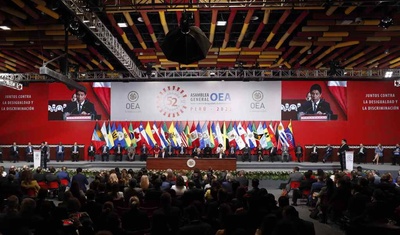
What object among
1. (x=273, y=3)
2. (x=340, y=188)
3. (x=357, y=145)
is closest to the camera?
(x=340, y=188)

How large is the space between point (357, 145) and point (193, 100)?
9179 millimetres

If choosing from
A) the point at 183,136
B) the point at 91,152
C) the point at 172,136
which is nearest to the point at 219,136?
the point at 183,136

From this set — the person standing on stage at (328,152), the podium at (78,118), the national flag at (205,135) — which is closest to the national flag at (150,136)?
the national flag at (205,135)

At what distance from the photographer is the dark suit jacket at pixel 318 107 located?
20.6 metres

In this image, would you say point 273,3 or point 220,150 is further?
point 220,150

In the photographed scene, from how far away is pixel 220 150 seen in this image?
18969mm

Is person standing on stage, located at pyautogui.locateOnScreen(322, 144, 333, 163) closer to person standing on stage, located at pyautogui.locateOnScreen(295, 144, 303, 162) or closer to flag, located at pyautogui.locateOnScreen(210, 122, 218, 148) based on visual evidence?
person standing on stage, located at pyautogui.locateOnScreen(295, 144, 303, 162)

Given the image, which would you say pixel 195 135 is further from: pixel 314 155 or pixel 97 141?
pixel 314 155

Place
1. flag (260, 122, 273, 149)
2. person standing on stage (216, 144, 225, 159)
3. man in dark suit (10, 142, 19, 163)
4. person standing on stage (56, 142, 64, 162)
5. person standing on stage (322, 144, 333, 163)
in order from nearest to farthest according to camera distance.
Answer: person standing on stage (216, 144, 225, 159), person standing on stage (322, 144, 333, 163), man in dark suit (10, 142, 19, 163), person standing on stage (56, 142, 64, 162), flag (260, 122, 273, 149)

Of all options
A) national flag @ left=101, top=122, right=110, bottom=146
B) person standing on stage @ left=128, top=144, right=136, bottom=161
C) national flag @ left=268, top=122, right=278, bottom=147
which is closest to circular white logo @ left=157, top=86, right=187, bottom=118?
person standing on stage @ left=128, top=144, right=136, bottom=161

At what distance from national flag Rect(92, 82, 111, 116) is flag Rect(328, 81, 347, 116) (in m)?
12.2

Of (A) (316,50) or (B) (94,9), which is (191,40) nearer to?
(B) (94,9)

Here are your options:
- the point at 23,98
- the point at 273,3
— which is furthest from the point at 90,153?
the point at 273,3

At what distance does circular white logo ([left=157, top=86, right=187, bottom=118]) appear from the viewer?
834 inches
